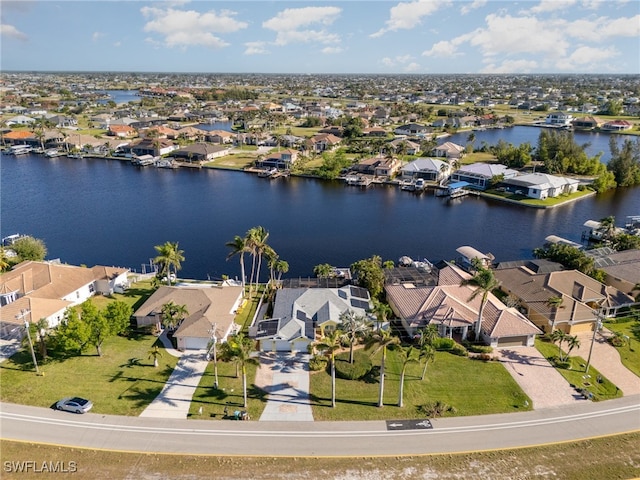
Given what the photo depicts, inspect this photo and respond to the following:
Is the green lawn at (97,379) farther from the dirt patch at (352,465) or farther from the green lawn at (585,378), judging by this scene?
the green lawn at (585,378)

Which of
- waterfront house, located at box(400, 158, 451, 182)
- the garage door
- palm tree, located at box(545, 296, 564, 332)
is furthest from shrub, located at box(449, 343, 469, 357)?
waterfront house, located at box(400, 158, 451, 182)

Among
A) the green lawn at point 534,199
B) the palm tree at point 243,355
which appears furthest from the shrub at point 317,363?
the green lawn at point 534,199

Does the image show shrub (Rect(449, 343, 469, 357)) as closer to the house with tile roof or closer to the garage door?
the garage door

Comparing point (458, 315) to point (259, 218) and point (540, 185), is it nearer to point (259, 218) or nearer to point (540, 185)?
point (259, 218)

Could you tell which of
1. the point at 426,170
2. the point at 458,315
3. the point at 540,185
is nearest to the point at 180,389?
the point at 458,315

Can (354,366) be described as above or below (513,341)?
below

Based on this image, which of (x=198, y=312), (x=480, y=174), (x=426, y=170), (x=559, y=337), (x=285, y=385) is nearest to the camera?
(x=285, y=385)
